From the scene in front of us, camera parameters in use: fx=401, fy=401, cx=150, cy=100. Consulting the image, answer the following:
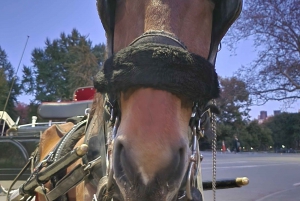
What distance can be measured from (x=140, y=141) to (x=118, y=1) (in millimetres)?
742

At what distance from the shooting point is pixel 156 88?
1468 mm

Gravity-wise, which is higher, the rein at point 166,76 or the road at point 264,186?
the rein at point 166,76

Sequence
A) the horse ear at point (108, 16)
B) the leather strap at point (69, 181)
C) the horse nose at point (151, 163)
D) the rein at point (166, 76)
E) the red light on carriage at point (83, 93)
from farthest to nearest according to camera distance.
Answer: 1. the red light on carriage at point (83, 93)
2. the leather strap at point (69, 181)
3. the horse ear at point (108, 16)
4. the rein at point (166, 76)
5. the horse nose at point (151, 163)

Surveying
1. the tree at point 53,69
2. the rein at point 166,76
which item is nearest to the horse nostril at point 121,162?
the rein at point 166,76

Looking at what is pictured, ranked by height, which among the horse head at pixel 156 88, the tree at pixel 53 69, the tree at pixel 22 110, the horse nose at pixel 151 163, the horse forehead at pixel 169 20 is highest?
the tree at pixel 53 69

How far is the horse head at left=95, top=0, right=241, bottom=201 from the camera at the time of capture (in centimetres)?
140

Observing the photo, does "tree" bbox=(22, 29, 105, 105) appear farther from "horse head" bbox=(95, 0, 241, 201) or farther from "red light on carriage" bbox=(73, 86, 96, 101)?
"horse head" bbox=(95, 0, 241, 201)

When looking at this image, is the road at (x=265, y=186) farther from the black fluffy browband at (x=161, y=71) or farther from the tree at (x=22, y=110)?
the tree at (x=22, y=110)

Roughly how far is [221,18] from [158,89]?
596 mm

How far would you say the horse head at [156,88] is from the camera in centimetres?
140

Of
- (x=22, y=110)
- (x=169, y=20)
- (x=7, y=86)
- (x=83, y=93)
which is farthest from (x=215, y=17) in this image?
(x=22, y=110)

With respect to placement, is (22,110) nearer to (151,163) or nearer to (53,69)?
(53,69)

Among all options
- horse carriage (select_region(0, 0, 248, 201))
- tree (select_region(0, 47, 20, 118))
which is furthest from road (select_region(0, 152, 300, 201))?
tree (select_region(0, 47, 20, 118))

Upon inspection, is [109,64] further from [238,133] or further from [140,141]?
[238,133]
